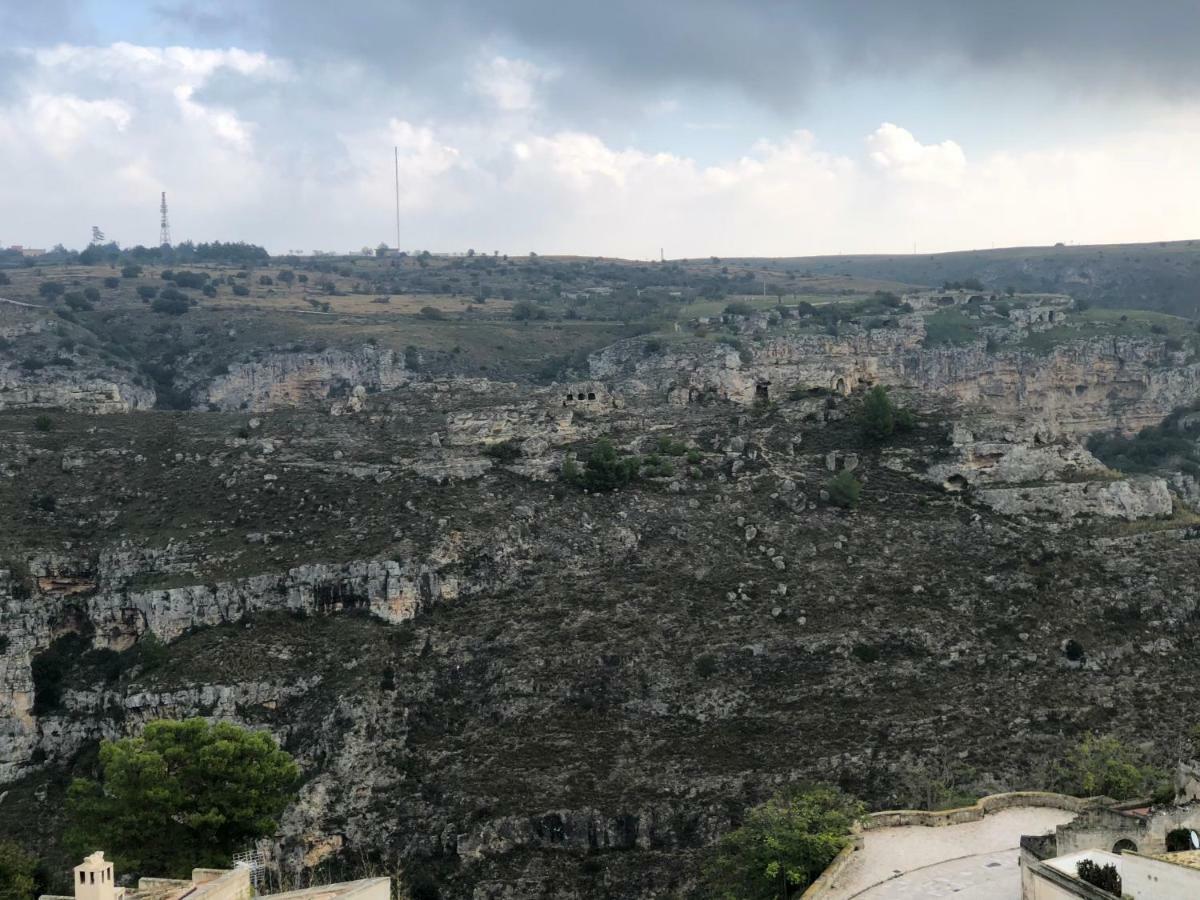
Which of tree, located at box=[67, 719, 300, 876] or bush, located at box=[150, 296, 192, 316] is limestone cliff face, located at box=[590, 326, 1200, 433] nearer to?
bush, located at box=[150, 296, 192, 316]

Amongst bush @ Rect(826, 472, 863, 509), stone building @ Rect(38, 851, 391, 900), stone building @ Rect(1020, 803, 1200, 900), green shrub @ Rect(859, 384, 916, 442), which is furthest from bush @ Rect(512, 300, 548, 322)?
stone building @ Rect(38, 851, 391, 900)

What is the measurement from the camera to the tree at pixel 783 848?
3947cm

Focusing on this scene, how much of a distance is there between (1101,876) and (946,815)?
1092 centimetres

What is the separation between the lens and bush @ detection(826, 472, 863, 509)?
240ft

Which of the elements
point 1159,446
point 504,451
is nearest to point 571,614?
point 504,451

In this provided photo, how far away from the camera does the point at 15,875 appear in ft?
144

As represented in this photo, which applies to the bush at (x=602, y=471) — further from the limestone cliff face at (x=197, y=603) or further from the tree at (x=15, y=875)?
the tree at (x=15, y=875)

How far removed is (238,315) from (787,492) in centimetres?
9466

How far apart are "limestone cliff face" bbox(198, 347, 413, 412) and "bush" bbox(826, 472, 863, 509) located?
223 feet

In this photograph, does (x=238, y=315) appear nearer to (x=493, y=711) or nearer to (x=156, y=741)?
(x=493, y=711)

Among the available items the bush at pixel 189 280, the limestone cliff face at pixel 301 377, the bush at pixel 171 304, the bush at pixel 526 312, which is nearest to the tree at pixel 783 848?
the limestone cliff face at pixel 301 377

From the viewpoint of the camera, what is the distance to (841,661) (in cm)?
6231

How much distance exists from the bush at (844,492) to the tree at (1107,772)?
64.1 ft

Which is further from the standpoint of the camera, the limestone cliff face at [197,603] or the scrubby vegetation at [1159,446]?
the scrubby vegetation at [1159,446]
